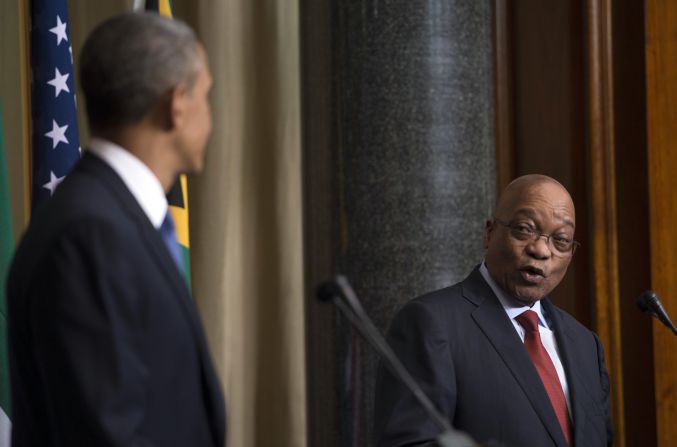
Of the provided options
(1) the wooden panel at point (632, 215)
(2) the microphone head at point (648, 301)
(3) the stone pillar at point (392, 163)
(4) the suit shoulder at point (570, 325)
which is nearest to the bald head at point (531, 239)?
(4) the suit shoulder at point (570, 325)

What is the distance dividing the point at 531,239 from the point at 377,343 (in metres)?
1.61

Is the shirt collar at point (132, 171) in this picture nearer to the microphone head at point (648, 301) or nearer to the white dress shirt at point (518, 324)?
the microphone head at point (648, 301)

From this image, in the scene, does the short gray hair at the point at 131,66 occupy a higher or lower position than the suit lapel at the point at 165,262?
higher

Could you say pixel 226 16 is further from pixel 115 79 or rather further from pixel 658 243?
pixel 115 79

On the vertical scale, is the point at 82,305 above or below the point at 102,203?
below

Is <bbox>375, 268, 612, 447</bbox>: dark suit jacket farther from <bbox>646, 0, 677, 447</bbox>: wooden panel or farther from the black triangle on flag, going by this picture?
<bbox>646, 0, 677, 447</bbox>: wooden panel

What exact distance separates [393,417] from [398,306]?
4.49ft

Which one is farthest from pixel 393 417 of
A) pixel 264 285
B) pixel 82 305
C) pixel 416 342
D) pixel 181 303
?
pixel 264 285

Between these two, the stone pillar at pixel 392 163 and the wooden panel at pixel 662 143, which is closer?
the stone pillar at pixel 392 163

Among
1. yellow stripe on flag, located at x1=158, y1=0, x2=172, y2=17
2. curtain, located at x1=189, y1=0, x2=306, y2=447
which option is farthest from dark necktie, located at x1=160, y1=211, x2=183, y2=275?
curtain, located at x1=189, y1=0, x2=306, y2=447

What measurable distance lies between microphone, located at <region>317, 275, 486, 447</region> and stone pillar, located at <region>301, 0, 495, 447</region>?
246 centimetres

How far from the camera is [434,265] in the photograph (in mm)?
4324

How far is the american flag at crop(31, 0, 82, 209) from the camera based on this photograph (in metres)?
3.91

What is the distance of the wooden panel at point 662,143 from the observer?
484 centimetres
